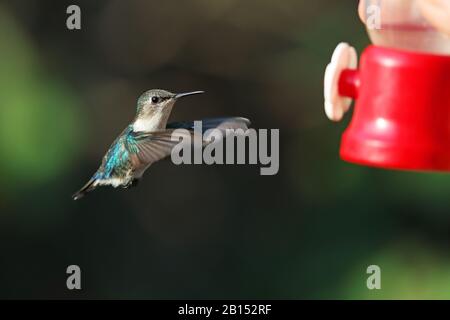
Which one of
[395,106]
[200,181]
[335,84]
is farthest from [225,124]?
[200,181]

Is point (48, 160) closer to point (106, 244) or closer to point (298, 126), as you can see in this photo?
point (106, 244)

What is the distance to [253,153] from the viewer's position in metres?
5.93

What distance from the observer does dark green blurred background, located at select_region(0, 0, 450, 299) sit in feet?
17.9

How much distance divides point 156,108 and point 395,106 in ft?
3.17

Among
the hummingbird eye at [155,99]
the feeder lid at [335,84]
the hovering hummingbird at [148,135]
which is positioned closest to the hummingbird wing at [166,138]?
the hovering hummingbird at [148,135]

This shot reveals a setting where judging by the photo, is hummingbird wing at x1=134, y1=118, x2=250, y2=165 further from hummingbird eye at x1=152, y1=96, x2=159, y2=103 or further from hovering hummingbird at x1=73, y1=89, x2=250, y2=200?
hummingbird eye at x1=152, y1=96, x2=159, y2=103

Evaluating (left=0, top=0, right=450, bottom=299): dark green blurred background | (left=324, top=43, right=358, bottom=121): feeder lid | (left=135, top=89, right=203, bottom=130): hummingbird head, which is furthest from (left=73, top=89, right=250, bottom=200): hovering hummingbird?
(left=0, top=0, right=450, bottom=299): dark green blurred background

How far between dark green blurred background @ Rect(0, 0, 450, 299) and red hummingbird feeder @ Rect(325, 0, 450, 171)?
272 centimetres

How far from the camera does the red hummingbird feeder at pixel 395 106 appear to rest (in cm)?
262

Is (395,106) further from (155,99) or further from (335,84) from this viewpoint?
(155,99)

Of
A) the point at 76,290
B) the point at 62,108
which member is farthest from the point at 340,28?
the point at 76,290

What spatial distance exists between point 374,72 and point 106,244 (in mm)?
3499

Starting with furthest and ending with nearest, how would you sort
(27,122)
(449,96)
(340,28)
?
(340,28), (27,122), (449,96)

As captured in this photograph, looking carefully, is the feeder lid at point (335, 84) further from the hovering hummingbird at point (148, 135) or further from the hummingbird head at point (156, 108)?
the hummingbird head at point (156, 108)
